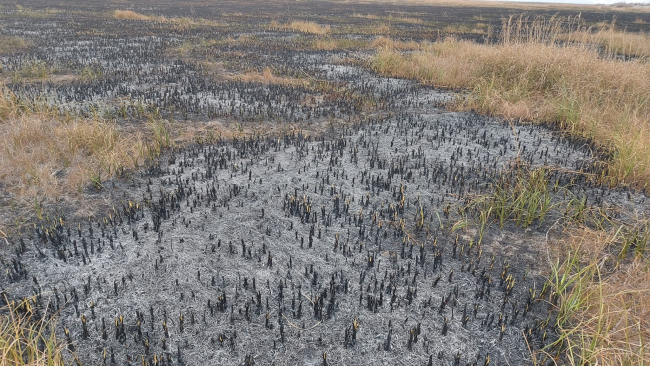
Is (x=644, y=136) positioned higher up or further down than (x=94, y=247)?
higher up

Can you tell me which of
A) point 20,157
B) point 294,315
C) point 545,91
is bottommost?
point 294,315

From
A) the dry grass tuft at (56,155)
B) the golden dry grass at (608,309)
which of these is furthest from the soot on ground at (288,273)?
the dry grass tuft at (56,155)

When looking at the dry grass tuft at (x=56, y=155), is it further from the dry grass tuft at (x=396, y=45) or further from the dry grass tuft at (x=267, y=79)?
the dry grass tuft at (x=396, y=45)

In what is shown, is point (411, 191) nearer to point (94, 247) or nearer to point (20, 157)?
point (94, 247)

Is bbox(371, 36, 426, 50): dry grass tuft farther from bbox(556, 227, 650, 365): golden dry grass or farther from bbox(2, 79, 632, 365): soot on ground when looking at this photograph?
bbox(556, 227, 650, 365): golden dry grass

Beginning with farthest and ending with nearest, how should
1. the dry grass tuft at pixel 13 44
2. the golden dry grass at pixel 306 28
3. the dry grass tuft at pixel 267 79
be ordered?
the golden dry grass at pixel 306 28
the dry grass tuft at pixel 13 44
the dry grass tuft at pixel 267 79

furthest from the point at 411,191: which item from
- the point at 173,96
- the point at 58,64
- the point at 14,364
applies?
the point at 58,64
